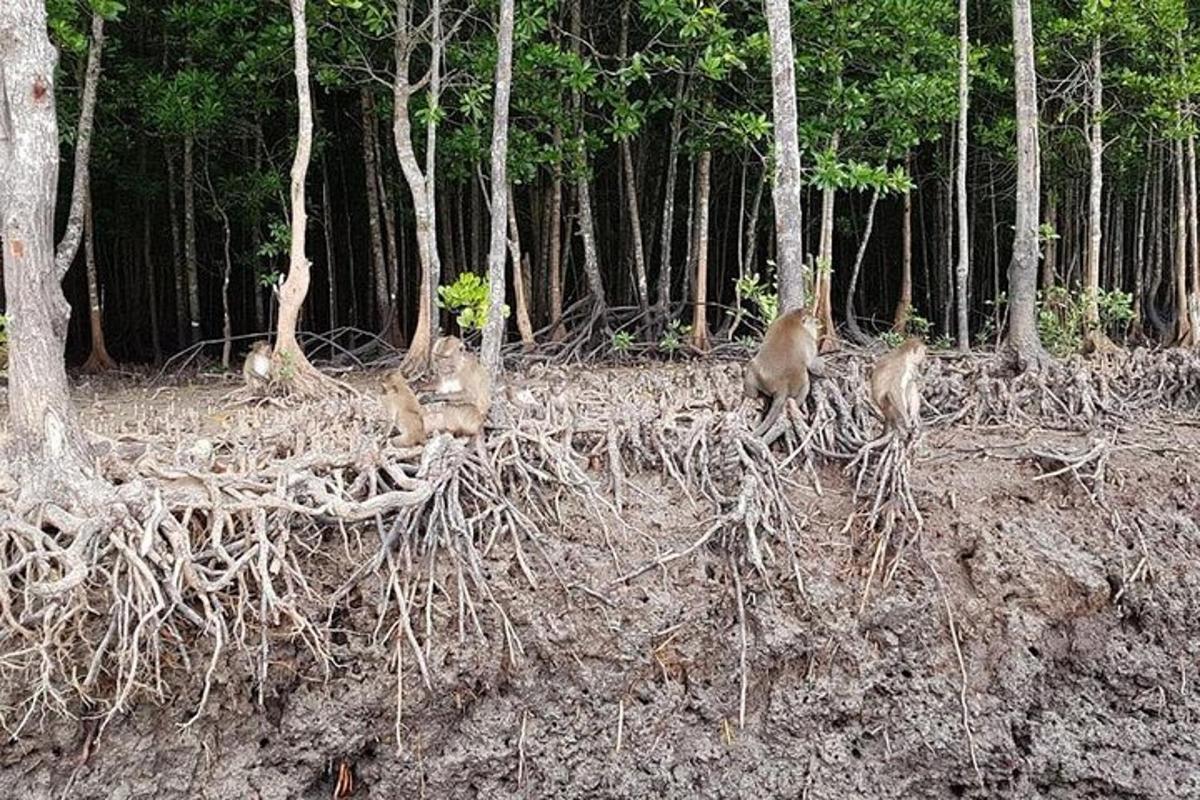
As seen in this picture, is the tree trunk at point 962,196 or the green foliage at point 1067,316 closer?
the green foliage at point 1067,316

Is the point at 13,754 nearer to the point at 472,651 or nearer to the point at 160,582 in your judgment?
the point at 160,582

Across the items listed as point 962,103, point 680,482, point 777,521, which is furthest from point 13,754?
point 962,103

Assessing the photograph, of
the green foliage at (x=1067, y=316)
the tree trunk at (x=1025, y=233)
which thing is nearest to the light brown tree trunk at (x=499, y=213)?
the tree trunk at (x=1025, y=233)

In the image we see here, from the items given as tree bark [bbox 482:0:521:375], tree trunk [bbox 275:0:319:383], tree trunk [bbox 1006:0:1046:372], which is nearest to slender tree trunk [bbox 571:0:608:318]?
tree trunk [bbox 275:0:319:383]

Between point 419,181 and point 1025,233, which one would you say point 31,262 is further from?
point 1025,233

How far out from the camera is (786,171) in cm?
738

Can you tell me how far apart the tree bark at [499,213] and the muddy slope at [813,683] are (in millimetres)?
1437

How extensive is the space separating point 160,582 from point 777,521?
11.7ft

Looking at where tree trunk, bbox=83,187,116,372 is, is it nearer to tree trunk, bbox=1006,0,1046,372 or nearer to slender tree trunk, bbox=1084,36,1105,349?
tree trunk, bbox=1006,0,1046,372

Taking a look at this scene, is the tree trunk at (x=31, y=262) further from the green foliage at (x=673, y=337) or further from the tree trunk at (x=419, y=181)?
the green foliage at (x=673, y=337)

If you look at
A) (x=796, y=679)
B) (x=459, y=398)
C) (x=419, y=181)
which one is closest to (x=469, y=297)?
(x=459, y=398)

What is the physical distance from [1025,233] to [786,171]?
9.28ft

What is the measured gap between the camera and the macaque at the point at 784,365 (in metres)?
6.50

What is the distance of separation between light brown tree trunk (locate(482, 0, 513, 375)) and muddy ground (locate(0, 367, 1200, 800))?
1.34 m
